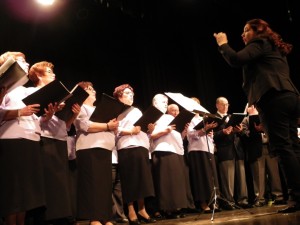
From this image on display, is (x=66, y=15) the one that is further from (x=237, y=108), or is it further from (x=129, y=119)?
(x=237, y=108)

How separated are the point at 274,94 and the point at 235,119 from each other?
85.4 inches

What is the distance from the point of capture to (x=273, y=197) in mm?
5395

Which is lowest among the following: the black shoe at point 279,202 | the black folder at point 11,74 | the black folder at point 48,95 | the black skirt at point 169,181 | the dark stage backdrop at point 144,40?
the black shoe at point 279,202

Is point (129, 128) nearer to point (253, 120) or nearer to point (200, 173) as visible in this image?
point (200, 173)

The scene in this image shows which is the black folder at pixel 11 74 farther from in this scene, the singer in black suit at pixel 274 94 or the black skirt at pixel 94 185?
the singer in black suit at pixel 274 94

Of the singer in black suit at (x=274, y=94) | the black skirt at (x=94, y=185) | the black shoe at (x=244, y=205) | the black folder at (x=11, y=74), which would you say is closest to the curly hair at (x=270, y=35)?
the singer in black suit at (x=274, y=94)

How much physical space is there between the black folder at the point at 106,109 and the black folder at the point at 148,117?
1.82ft

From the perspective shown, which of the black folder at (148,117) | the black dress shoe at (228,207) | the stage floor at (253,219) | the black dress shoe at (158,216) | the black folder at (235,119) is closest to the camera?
the stage floor at (253,219)

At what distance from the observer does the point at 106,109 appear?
3.27 meters

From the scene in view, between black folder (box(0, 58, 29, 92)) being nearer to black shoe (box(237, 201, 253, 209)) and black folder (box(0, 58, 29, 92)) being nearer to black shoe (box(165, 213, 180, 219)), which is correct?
black shoe (box(165, 213, 180, 219))

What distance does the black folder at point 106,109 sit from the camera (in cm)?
318

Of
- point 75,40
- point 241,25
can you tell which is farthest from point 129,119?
point 241,25

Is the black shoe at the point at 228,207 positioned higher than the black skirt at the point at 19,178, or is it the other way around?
the black skirt at the point at 19,178

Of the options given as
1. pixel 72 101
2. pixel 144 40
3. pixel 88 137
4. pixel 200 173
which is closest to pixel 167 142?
pixel 200 173
